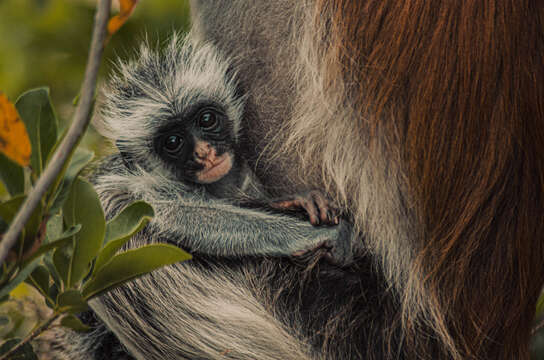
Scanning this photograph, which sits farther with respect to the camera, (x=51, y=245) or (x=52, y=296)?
(x=52, y=296)

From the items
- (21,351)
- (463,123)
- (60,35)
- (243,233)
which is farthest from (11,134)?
(60,35)

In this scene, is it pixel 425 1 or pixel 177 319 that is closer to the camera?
pixel 425 1

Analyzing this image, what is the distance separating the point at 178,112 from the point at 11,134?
647 mm

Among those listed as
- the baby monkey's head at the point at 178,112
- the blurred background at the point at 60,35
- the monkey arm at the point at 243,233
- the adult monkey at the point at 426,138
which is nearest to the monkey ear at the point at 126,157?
the baby monkey's head at the point at 178,112

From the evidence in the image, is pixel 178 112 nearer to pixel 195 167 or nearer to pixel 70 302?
pixel 195 167

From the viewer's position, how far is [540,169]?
1.00m

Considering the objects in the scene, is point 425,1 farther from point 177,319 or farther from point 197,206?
point 177,319

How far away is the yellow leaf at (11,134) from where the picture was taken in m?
0.57

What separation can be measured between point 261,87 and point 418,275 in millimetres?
433

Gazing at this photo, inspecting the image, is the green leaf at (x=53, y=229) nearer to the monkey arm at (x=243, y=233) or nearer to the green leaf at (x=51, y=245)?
the green leaf at (x=51, y=245)

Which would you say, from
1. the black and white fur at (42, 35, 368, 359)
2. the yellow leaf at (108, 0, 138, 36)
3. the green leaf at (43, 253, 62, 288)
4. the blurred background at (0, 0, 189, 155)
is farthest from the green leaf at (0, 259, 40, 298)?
the blurred background at (0, 0, 189, 155)

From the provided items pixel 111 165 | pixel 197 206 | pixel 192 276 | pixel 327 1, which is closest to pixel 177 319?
pixel 192 276

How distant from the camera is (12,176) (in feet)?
2.15

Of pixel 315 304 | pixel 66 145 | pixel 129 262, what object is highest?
pixel 66 145
